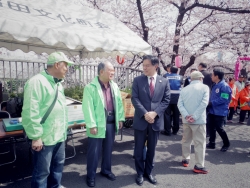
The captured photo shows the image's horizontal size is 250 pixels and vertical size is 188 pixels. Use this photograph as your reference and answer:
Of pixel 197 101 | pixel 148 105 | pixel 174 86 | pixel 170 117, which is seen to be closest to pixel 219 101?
pixel 197 101

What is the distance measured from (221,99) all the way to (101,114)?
3033 millimetres

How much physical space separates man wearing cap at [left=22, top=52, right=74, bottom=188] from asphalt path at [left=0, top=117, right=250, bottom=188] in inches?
38.5

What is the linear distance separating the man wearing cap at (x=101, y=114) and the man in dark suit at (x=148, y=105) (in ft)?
1.23

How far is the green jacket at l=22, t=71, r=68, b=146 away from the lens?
2150 millimetres

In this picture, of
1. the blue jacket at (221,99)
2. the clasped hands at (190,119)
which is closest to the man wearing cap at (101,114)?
the clasped hands at (190,119)

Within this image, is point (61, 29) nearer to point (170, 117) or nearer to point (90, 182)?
point (90, 182)

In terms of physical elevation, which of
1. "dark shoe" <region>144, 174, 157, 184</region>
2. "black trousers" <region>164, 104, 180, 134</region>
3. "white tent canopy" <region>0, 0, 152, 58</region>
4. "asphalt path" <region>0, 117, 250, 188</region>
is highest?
"white tent canopy" <region>0, 0, 152, 58</region>

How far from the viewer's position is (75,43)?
3.58 meters

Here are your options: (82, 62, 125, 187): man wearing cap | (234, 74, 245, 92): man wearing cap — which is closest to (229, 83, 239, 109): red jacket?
(234, 74, 245, 92): man wearing cap

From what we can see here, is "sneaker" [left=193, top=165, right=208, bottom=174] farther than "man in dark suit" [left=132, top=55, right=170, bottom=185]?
Yes

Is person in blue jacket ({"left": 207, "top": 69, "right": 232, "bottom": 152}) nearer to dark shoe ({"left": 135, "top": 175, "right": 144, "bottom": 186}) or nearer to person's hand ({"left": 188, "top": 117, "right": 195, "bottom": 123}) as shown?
person's hand ({"left": 188, "top": 117, "right": 195, "bottom": 123})

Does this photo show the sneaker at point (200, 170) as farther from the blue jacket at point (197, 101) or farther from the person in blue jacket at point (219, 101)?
the person in blue jacket at point (219, 101)

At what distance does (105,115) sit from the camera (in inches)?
122

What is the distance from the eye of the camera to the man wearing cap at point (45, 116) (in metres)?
2.16
